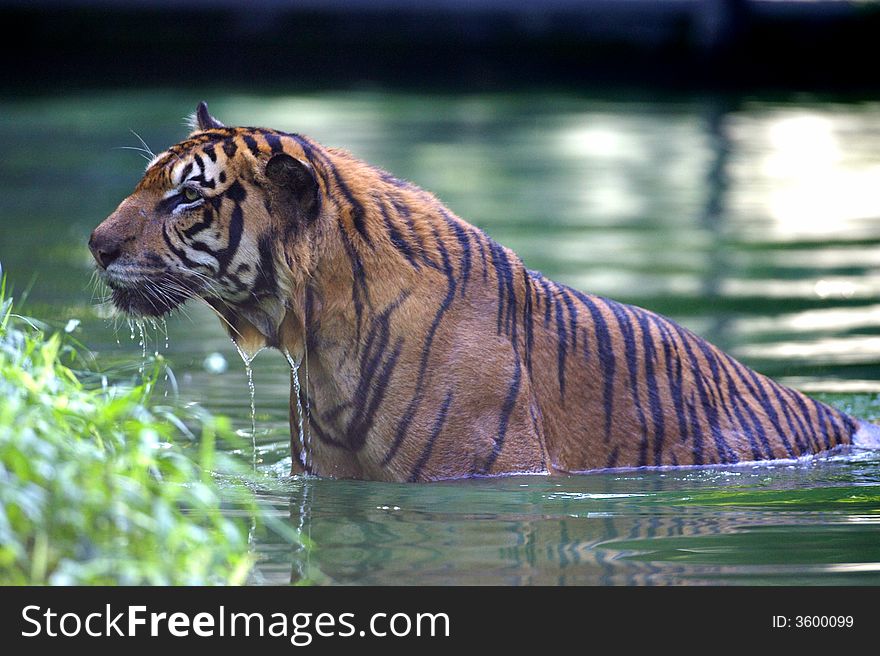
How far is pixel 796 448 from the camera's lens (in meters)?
5.94

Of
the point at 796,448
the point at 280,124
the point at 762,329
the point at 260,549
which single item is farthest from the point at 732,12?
Result: the point at 260,549

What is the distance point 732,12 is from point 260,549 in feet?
69.0

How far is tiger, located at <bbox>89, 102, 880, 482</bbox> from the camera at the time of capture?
505 cm

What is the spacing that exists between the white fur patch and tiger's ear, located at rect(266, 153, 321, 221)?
2.59m

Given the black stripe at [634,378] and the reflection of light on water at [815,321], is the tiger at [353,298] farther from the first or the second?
the reflection of light on water at [815,321]

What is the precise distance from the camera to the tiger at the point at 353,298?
505cm

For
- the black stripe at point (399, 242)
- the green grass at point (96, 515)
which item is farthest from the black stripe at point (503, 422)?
the green grass at point (96, 515)

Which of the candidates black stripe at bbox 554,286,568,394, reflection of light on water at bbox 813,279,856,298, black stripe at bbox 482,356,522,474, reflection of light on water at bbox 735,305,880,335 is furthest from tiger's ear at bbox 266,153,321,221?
reflection of light on water at bbox 813,279,856,298

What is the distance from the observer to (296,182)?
16.4 ft

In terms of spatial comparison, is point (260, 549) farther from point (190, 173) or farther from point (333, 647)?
point (190, 173)

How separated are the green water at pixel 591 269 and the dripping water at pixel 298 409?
10cm

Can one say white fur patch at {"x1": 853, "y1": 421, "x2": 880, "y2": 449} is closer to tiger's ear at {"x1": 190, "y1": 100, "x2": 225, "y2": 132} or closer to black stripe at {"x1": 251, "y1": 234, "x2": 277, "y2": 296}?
black stripe at {"x1": 251, "y1": 234, "x2": 277, "y2": 296}

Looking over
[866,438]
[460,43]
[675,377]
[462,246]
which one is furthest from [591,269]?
[460,43]

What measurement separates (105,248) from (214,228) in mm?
364
